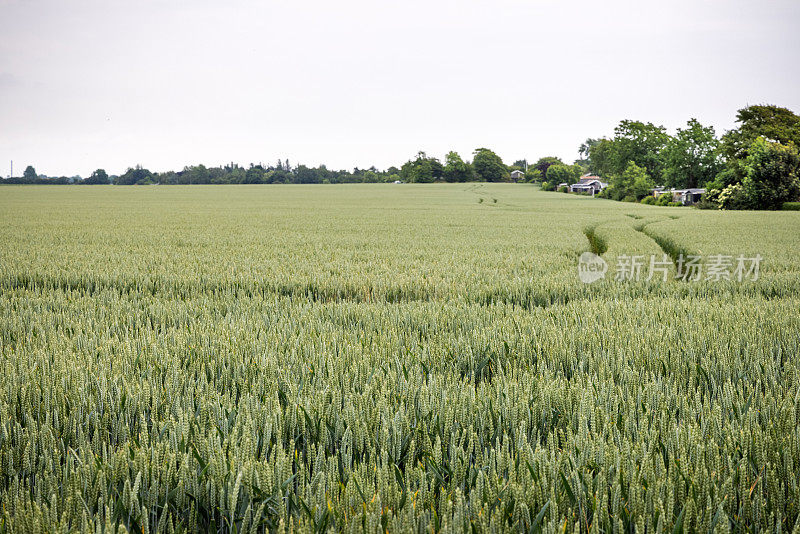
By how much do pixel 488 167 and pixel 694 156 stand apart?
67.7 m

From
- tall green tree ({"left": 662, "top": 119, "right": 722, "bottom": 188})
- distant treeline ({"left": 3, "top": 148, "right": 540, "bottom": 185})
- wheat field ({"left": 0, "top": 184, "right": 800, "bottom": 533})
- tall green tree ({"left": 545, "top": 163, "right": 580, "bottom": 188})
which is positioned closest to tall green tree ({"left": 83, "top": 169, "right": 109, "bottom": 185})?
distant treeline ({"left": 3, "top": 148, "right": 540, "bottom": 185})

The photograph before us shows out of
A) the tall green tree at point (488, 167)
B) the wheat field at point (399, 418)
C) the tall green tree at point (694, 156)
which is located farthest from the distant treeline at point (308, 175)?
the wheat field at point (399, 418)

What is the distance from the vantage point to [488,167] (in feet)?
428

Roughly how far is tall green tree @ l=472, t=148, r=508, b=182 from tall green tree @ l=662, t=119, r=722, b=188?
2577 inches

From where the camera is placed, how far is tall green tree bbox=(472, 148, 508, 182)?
428 feet

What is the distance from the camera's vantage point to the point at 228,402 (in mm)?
2426

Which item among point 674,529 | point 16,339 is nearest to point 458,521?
point 674,529

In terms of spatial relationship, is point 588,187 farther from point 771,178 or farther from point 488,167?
point 771,178

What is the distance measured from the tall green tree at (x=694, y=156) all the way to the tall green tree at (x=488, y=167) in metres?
65.5

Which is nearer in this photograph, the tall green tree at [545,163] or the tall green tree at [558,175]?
the tall green tree at [558,175]

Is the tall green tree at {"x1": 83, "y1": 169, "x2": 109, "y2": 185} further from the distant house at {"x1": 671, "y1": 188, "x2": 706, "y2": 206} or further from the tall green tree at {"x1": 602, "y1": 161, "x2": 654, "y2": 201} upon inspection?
the distant house at {"x1": 671, "y1": 188, "x2": 706, "y2": 206}

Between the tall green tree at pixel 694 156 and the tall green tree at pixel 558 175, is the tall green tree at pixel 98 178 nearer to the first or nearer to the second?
the tall green tree at pixel 558 175

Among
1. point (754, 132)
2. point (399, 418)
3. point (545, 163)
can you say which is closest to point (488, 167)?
point (545, 163)

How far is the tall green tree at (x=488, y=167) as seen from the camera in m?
130
